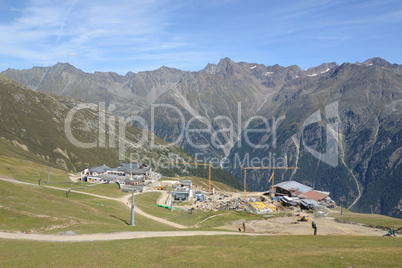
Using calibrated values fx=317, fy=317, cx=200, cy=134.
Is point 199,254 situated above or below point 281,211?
above

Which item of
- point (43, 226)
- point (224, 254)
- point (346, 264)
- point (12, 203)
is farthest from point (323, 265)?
point (12, 203)

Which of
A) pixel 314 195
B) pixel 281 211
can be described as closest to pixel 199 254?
pixel 281 211

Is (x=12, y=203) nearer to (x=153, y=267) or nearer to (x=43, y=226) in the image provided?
(x=43, y=226)

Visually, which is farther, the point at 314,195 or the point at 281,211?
the point at 314,195

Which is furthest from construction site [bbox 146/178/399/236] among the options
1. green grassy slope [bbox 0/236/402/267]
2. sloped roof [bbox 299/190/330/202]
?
green grassy slope [bbox 0/236/402/267]

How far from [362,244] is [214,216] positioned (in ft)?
202

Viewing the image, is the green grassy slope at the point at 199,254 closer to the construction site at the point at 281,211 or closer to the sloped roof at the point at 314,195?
the construction site at the point at 281,211

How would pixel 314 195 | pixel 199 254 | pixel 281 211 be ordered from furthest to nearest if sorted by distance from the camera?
pixel 314 195
pixel 281 211
pixel 199 254

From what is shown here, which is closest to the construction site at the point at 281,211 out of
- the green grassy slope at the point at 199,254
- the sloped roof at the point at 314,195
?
the sloped roof at the point at 314,195

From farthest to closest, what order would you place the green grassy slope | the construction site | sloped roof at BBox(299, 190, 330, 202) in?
sloped roof at BBox(299, 190, 330, 202) → the construction site → the green grassy slope

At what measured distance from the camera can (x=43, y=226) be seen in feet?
187

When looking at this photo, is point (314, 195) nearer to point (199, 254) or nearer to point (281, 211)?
point (281, 211)

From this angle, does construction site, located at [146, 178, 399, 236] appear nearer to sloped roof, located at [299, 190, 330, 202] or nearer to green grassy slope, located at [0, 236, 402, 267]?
sloped roof, located at [299, 190, 330, 202]

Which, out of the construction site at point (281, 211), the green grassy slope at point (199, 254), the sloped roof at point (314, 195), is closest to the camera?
the green grassy slope at point (199, 254)
